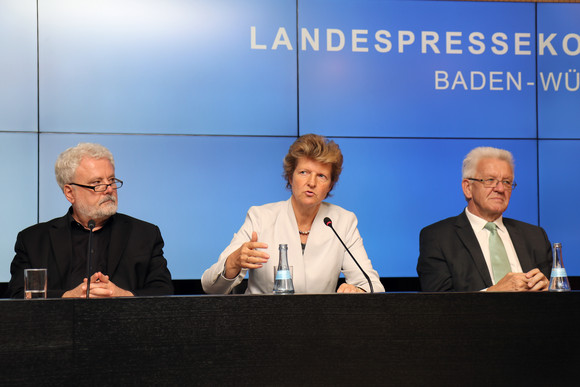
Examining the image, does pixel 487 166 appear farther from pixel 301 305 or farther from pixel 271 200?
pixel 301 305

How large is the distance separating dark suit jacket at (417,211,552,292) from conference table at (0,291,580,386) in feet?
3.05

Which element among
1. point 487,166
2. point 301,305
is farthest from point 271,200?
point 301,305

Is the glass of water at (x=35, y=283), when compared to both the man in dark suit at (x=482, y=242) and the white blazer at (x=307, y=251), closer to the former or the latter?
the white blazer at (x=307, y=251)

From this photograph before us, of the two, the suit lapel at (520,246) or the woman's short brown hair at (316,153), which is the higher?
the woman's short brown hair at (316,153)

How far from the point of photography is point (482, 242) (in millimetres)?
2857

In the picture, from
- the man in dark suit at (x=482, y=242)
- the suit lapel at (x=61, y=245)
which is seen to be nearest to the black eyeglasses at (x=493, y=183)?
the man in dark suit at (x=482, y=242)

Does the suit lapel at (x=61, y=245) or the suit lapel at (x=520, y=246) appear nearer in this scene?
the suit lapel at (x=61, y=245)

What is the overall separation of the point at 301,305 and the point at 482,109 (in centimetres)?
257

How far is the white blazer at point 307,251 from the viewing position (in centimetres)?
261

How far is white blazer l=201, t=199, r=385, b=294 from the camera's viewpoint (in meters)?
2.61

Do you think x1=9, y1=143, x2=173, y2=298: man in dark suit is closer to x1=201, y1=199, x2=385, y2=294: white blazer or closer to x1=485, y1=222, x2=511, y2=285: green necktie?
x1=201, y1=199, x2=385, y2=294: white blazer

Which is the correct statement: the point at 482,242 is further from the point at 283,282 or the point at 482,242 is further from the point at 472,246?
the point at 283,282

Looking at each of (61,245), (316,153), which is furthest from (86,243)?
(316,153)

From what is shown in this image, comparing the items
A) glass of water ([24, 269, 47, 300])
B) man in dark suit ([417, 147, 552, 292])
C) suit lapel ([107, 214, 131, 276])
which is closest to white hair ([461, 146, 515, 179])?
man in dark suit ([417, 147, 552, 292])
